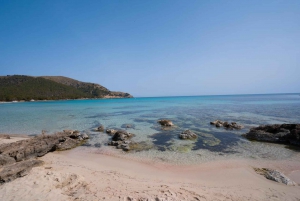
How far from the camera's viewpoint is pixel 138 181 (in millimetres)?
8031

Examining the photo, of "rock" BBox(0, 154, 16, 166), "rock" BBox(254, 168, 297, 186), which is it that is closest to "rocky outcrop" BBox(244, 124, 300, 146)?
"rock" BBox(254, 168, 297, 186)

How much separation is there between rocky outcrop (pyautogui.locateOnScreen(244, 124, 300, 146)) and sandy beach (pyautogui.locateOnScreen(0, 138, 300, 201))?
4.81 meters

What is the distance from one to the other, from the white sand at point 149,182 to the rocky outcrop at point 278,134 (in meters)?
4.97

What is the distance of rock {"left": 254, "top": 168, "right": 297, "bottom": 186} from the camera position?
799 centimetres

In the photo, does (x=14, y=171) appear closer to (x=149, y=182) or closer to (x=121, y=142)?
(x=149, y=182)

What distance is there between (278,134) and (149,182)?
1668cm

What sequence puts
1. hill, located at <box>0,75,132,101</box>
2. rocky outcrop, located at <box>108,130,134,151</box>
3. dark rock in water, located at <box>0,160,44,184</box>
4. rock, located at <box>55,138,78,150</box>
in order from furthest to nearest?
hill, located at <box>0,75,132,101</box>, rocky outcrop, located at <box>108,130,134,151</box>, rock, located at <box>55,138,78,150</box>, dark rock in water, located at <box>0,160,44,184</box>

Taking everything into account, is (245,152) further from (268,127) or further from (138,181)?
(138,181)

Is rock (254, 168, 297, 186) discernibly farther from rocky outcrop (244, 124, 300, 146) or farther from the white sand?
rocky outcrop (244, 124, 300, 146)

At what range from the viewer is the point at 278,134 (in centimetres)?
1628

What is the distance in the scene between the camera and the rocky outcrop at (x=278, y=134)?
1504cm

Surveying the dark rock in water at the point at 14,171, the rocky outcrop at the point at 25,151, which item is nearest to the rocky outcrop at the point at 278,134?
the rocky outcrop at the point at 25,151

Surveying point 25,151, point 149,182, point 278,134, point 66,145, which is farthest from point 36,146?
point 278,134

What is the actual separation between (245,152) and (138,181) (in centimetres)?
1039
